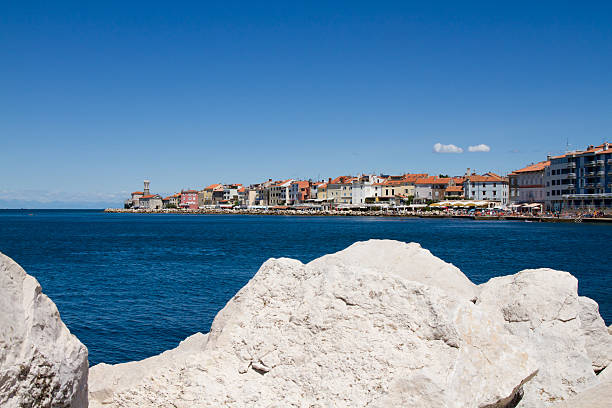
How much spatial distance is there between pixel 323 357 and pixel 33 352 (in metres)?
2.99

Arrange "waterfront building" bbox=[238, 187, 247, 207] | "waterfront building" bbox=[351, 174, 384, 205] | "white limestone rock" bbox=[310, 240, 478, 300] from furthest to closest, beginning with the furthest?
1. "waterfront building" bbox=[238, 187, 247, 207]
2. "waterfront building" bbox=[351, 174, 384, 205]
3. "white limestone rock" bbox=[310, 240, 478, 300]

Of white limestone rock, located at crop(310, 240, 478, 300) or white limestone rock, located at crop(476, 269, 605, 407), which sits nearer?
white limestone rock, located at crop(476, 269, 605, 407)

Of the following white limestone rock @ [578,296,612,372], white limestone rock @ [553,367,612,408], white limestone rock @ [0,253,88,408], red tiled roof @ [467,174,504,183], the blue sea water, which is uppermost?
red tiled roof @ [467,174,504,183]

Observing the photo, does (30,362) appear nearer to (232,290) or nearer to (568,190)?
(232,290)

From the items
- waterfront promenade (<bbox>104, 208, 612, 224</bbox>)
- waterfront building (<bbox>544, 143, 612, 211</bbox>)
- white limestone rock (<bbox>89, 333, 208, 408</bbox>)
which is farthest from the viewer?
waterfront promenade (<bbox>104, 208, 612, 224</bbox>)

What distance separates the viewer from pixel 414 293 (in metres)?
6.29

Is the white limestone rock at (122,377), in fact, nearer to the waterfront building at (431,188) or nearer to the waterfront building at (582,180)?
the waterfront building at (582,180)

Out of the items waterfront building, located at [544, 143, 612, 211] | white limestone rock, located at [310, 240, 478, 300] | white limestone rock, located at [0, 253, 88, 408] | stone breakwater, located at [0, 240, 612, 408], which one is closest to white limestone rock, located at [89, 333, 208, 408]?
stone breakwater, located at [0, 240, 612, 408]

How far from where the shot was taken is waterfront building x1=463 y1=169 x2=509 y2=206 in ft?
415

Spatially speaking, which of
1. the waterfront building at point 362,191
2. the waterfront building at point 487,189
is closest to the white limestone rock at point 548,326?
the waterfront building at point 487,189

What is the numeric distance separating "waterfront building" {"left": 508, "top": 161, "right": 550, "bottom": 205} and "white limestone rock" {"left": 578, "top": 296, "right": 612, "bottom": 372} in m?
101

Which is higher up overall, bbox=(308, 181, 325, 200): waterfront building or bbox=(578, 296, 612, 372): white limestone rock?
bbox=(308, 181, 325, 200): waterfront building

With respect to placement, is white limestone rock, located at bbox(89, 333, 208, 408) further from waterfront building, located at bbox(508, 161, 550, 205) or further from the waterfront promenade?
waterfront building, located at bbox(508, 161, 550, 205)

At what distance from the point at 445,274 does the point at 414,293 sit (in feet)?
11.9
